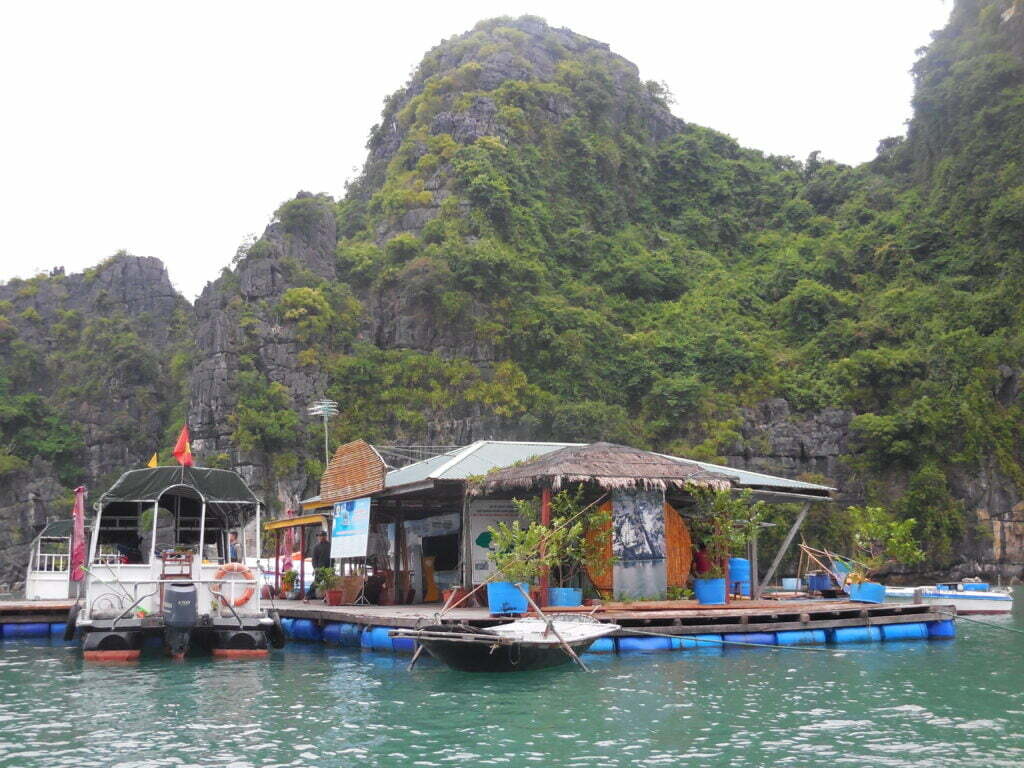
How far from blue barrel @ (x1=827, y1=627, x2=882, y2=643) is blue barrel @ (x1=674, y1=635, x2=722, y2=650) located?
90.1 inches

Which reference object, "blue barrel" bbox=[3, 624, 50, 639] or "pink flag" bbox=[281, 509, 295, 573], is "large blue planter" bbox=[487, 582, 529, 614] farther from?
"pink flag" bbox=[281, 509, 295, 573]

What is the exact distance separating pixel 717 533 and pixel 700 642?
212cm

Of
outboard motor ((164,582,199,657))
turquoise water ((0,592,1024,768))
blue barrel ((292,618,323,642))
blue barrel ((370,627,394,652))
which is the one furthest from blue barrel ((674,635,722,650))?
outboard motor ((164,582,199,657))

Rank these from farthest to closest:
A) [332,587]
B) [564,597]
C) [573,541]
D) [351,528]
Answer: [332,587] < [351,528] < [573,541] < [564,597]

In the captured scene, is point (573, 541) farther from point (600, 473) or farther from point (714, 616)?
point (714, 616)

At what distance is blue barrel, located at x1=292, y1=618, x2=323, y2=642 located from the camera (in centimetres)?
2034

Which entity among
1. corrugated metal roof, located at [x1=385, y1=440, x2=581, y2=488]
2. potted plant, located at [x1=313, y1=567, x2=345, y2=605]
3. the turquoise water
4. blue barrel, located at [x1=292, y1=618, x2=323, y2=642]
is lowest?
the turquoise water

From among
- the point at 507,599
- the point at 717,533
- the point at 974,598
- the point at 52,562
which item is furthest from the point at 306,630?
the point at 974,598

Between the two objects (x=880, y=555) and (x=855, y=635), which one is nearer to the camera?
(x=855, y=635)

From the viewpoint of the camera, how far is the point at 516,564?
52.7 ft

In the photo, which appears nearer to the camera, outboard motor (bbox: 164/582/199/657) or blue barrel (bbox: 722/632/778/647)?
outboard motor (bbox: 164/582/199/657)

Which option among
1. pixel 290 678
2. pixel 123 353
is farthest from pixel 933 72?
pixel 290 678

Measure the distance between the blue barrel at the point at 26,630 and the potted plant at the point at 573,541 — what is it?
45.8ft

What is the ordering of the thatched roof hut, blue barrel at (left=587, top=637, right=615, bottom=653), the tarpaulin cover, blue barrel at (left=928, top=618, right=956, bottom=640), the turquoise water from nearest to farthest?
the turquoise water < blue barrel at (left=587, top=637, right=615, bottom=653) < the thatched roof hut < the tarpaulin cover < blue barrel at (left=928, top=618, right=956, bottom=640)
